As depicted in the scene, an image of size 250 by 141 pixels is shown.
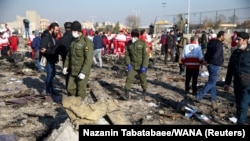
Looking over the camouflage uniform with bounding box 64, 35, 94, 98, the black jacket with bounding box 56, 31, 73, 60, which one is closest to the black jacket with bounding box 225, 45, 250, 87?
the camouflage uniform with bounding box 64, 35, 94, 98

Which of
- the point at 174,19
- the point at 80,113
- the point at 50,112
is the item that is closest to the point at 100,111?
the point at 80,113

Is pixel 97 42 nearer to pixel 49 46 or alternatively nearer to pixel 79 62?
pixel 49 46

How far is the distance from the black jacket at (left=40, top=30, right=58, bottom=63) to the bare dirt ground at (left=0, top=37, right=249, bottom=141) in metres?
1.14

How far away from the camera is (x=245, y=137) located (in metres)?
5.05

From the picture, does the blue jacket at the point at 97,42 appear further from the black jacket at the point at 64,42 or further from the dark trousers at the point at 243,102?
the dark trousers at the point at 243,102

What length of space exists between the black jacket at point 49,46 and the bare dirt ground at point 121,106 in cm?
114

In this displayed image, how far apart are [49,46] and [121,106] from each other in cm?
261

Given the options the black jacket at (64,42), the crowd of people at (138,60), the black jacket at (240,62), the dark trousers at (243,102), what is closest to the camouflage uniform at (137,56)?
the crowd of people at (138,60)

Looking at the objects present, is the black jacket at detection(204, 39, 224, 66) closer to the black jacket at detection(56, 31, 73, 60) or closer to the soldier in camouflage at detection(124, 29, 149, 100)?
the soldier in camouflage at detection(124, 29, 149, 100)

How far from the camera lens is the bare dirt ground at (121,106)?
6.57 m

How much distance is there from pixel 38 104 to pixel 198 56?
4580 mm

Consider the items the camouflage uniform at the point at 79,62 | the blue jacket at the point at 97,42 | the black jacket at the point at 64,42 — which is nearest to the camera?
the camouflage uniform at the point at 79,62

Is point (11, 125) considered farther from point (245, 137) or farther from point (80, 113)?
point (245, 137)

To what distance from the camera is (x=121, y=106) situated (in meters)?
8.15
